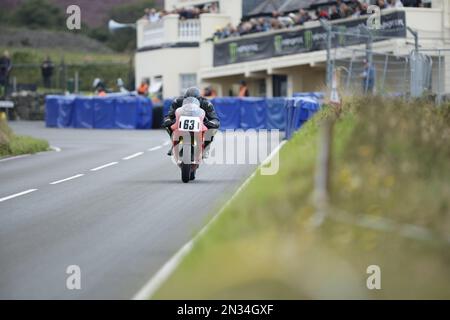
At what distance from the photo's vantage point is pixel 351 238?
7930mm

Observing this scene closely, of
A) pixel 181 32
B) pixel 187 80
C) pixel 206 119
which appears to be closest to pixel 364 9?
pixel 206 119

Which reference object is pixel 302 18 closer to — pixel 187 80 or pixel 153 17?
pixel 187 80

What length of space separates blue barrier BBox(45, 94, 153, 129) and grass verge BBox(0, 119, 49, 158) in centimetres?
1214

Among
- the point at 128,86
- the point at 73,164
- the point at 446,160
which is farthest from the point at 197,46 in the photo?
the point at 446,160

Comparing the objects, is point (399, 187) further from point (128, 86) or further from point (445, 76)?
point (128, 86)

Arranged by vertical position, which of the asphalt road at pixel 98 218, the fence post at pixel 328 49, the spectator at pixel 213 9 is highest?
the spectator at pixel 213 9

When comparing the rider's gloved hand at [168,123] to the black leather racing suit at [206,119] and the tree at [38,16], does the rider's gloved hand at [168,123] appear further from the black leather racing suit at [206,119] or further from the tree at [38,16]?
the tree at [38,16]

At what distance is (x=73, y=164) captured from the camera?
2569 cm

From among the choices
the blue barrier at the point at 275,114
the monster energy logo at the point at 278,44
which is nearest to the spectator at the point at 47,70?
the monster energy logo at the point at 278,44

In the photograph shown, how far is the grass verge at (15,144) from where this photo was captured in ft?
98.5

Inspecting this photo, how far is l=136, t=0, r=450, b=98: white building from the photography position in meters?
37.0

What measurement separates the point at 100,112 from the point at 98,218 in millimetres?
31417

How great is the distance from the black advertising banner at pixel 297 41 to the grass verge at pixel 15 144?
8112 mm

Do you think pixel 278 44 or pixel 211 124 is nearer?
pixel 211 124
